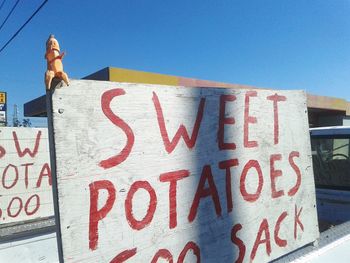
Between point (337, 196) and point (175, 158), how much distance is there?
2.72 meters

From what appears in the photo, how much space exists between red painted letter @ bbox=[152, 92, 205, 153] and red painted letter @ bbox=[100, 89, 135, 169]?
0.17 m

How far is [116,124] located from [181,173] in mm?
414

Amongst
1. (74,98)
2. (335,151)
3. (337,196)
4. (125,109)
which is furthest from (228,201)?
(335,151)

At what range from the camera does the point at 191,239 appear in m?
1.87

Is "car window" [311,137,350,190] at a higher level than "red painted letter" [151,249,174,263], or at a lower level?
higher

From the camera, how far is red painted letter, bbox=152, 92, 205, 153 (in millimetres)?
1791

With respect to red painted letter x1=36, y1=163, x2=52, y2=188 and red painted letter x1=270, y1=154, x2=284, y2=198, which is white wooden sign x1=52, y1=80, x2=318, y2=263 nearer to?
red painted letter x1=270, y1=154, x2=284, y2=198

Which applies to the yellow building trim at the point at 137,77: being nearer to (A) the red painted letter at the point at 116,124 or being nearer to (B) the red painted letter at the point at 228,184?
(B) the red painted letter at the point at 228,184

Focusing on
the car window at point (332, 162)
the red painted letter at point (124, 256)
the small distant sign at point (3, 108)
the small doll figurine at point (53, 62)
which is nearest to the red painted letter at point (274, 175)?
the red painted letter at point (124, 256)

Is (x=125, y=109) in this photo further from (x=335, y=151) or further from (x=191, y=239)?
(x=335, y=151)

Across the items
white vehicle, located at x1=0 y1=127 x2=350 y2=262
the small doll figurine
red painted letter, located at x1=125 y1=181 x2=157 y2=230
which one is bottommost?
white vehicle, located at x1=0 y1=127 x2=350 y2=262

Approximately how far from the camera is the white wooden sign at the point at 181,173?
1507mm

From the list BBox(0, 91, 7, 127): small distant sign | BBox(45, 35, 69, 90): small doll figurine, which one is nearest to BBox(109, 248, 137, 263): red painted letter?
BBox(45, 35, 69, 90): small doll figurine

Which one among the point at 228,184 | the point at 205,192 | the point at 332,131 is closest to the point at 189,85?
the point at 332,131
